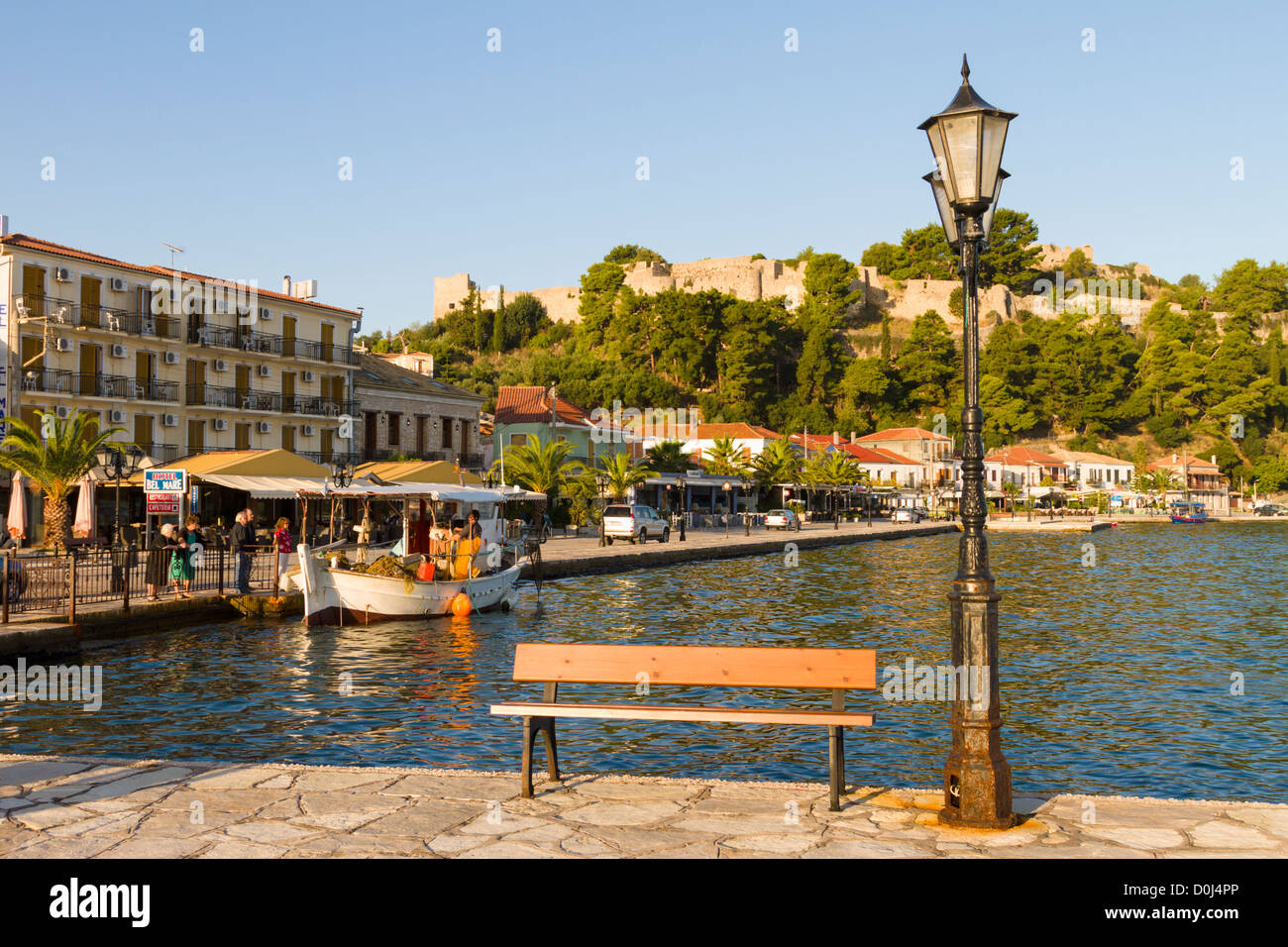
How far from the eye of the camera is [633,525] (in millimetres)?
42000

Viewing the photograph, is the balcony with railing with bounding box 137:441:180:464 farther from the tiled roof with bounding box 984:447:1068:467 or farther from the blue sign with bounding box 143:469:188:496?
the tiled roof with bounding box 984:447:1068:467

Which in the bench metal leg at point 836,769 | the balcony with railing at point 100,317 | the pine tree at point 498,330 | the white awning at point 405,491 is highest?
the pine tree at point 498,330

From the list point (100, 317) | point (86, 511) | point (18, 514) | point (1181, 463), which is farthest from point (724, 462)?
point (1181, 463)

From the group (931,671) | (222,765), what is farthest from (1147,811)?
(931,671)

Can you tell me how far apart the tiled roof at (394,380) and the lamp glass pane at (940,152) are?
47.1m

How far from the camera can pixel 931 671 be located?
1600cm

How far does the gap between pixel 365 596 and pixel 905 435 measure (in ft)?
Result: 294

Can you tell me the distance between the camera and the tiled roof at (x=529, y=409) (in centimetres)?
6406

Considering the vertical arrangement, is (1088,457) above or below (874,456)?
above

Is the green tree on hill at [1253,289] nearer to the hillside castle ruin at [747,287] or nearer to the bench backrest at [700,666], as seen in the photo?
the hillside castle ruin at [747,287]

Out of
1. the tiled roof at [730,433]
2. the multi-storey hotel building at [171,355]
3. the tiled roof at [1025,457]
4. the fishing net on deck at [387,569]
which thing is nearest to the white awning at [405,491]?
the fishing net on deck at [387,569]

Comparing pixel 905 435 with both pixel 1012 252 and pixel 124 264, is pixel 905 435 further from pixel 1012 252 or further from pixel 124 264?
pixel 124 264
